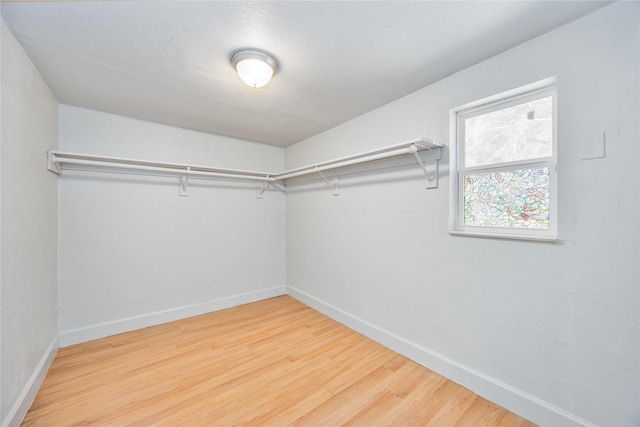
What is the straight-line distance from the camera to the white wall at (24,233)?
1.30 metres

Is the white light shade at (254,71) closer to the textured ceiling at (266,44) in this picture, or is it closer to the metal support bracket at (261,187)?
the textured ceiling at (266,44)

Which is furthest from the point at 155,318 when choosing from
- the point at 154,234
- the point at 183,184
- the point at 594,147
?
the point at 594,147

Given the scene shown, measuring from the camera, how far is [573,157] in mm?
1301

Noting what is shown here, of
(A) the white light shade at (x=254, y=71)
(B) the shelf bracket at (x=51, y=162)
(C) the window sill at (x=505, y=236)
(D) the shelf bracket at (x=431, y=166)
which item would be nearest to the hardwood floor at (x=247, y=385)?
(C) the window sill at (x=505, y=236)

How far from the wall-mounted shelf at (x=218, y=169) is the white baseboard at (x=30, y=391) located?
1.42 m

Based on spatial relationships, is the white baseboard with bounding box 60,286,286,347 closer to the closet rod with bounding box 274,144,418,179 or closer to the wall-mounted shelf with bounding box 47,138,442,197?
the wall-mounted shelf with bounding box 47,138,442,197

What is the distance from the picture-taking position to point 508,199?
1598 mm

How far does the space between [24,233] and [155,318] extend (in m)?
1.49

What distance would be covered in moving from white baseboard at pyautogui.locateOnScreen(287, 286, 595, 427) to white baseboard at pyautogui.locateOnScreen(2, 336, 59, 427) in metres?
2.29

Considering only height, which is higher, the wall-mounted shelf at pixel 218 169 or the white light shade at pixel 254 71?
the white light shade at pixel 254 71

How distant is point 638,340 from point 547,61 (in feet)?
4.75

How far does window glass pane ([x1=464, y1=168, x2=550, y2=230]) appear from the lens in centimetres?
147

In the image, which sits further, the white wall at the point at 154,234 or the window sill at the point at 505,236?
the white wall at the point at 154,234

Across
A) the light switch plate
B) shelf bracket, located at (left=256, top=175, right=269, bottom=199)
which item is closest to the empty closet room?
the light switch plate
